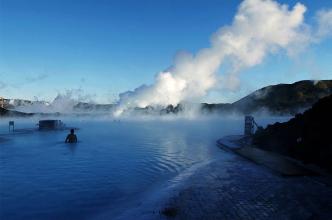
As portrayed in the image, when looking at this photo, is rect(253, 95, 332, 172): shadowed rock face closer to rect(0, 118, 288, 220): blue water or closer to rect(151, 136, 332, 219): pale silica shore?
rect(151, 136, 332, 219): pale silica shore

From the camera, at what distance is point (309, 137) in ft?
75.4

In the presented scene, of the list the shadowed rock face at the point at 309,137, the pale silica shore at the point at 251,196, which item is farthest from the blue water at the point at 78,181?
the shadowed rock face at the point at 309,137

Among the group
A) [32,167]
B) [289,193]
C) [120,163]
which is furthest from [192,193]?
[32,167]

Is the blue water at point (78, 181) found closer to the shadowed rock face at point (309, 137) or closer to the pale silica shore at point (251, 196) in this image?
the pale silica shore at point (251, 196)

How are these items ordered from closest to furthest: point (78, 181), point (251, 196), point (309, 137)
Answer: point (251, 196)
point (78, 181)
point (309, 137)

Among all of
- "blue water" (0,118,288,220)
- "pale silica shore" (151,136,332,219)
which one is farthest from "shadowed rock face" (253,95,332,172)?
"blue water" (0,118,288,220)

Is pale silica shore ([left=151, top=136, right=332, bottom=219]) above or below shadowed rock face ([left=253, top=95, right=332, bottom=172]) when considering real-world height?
below

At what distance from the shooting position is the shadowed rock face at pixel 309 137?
20.5m

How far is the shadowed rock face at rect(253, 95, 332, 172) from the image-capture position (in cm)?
2052

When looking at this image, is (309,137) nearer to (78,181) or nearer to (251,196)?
(251,196)

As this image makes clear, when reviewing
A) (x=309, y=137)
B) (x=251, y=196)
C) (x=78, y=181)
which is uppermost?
(x=309, y=137)

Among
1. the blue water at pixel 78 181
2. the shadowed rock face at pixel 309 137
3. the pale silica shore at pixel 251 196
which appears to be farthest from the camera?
the shadowed rock face at pixel 309 137

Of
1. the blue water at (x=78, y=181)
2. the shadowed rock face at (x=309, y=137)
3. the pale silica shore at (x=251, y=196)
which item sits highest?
the shadowed rock face at (x=309, y=137)

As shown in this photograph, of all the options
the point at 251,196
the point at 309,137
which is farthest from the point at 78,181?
the point at 309,137
